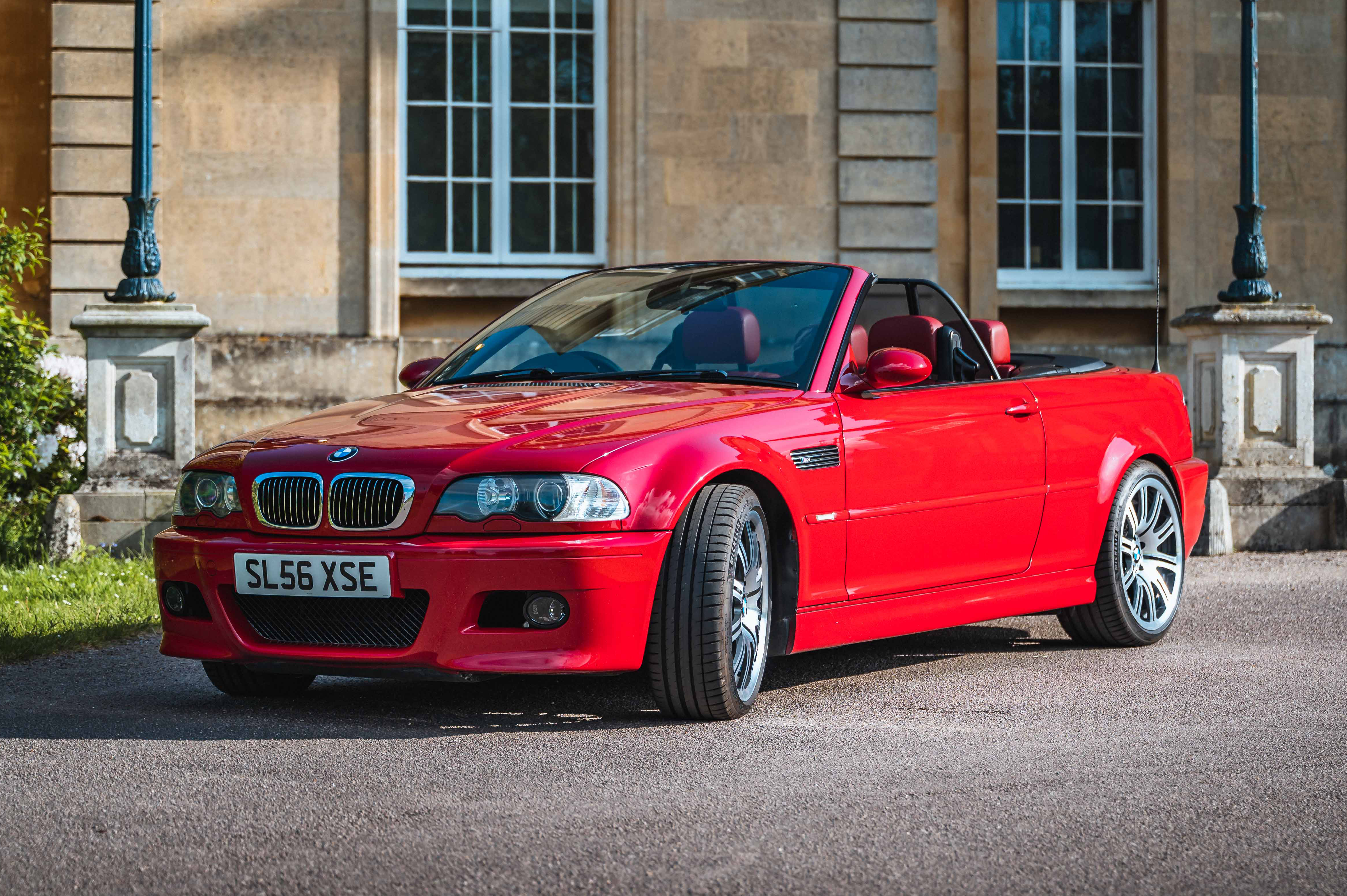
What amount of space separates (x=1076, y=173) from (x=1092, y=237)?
0.62m

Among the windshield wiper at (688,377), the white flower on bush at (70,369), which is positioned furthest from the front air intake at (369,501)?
the white flower on bush at (70,369)

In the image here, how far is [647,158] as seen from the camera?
1425 cm

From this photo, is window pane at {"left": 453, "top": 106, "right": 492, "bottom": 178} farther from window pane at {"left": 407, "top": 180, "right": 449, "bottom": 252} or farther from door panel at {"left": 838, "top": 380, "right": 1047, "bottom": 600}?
door panel at {"left": 838, "top": 380, "right": 1047, "bottom": 600}

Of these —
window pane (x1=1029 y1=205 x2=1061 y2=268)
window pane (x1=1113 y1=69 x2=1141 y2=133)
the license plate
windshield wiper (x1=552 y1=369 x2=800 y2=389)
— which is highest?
window pane (x1=1113 y1=69 x2=1141 y2=133)

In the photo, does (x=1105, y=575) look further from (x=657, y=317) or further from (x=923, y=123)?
(x=923, y=123)

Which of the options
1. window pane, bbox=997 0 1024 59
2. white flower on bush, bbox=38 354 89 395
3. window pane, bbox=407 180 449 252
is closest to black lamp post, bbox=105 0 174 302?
white flower on bush, bbox=38 354 89 395

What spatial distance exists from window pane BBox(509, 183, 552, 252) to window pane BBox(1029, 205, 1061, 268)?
447 cm

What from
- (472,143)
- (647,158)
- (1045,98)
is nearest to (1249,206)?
(1045,98)

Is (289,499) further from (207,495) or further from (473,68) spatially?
(473,68)

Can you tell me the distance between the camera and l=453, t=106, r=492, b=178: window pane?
A: 575 inches

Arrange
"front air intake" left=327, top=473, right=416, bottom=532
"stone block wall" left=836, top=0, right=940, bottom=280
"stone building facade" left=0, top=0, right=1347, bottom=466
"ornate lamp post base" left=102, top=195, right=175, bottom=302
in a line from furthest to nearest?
"stone block wall" left=836, top=0, right=940, bottom=280, "stone building facade" left=0, top=0, right=1347, bottom=466, "ornate lamp post base" left=102, top=195, right=175, bottom=302, "front air intake" left=327, top=473, right=416, bottom=532

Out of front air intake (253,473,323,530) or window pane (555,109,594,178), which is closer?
front air intake (253,473,323,530)

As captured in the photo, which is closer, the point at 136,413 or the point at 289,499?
the point at 289,499

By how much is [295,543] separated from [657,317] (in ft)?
5.54
